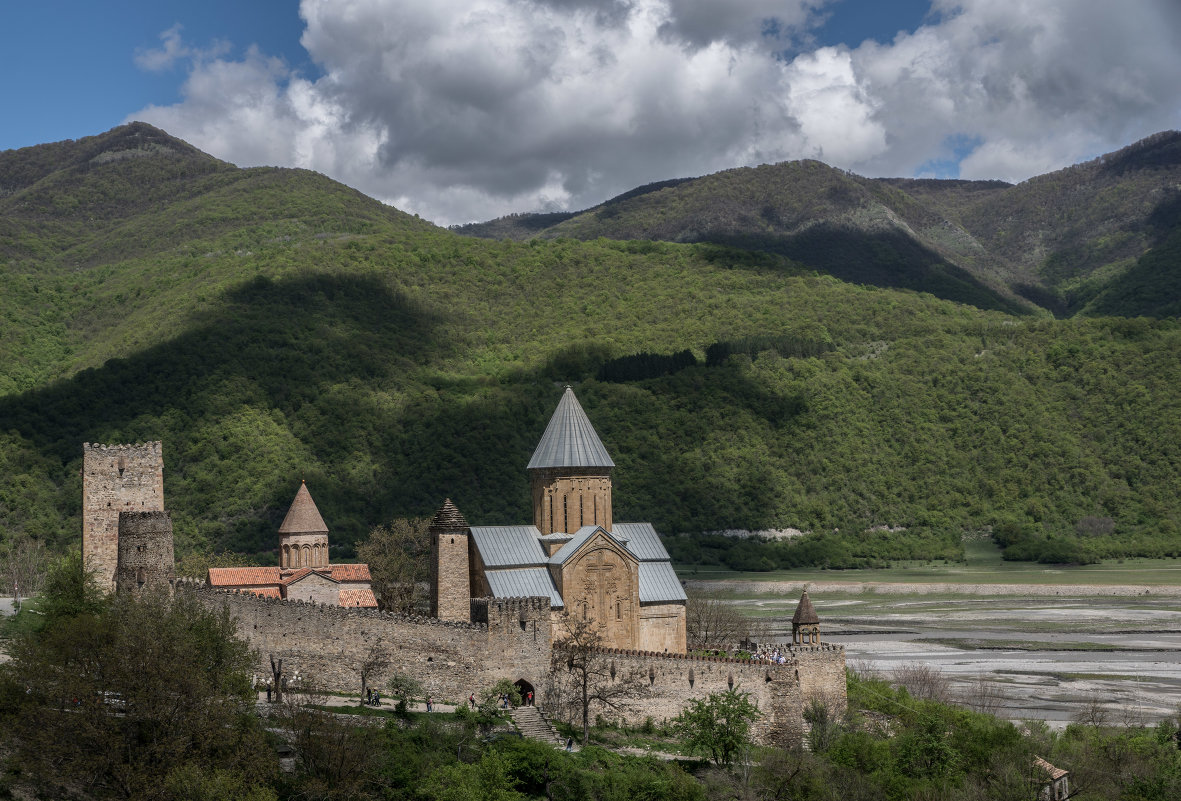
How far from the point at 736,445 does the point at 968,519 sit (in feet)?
61.1

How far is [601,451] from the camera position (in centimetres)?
4266

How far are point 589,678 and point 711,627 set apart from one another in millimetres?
16133

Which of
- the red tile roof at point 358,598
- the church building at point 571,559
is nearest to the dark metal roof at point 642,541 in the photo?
the church building at point 571,559

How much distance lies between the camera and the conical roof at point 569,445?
138ft

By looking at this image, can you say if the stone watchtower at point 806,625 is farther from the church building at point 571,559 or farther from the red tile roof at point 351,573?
the red tile roof at point 351,573

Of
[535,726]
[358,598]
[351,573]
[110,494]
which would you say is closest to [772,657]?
[535,726]

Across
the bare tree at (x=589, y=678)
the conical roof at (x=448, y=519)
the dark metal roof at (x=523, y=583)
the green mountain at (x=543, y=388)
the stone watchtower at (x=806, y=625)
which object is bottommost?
the bare tree at (x=589, y=678)

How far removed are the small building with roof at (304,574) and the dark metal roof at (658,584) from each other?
943 cm

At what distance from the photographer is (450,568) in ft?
123

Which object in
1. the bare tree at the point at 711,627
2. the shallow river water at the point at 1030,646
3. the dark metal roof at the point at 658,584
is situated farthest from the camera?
the shallow river water at the point at 1030,646

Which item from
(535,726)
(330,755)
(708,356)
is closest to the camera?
(330,755)

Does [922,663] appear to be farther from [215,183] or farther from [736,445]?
[215,183]

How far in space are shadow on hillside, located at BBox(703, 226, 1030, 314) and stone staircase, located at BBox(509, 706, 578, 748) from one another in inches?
5795

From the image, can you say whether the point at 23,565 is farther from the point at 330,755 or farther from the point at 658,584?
the point at 330,755
